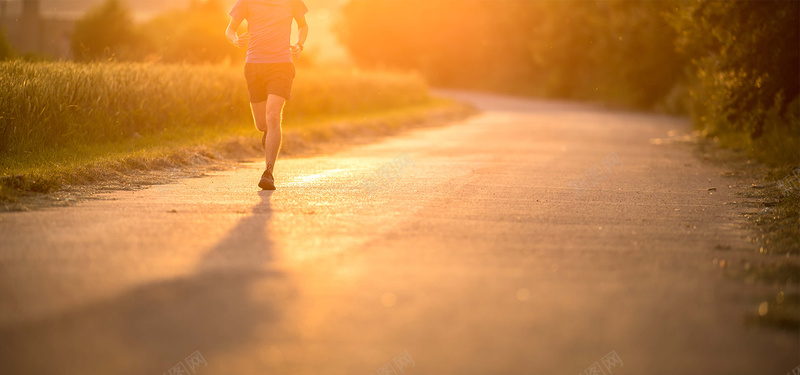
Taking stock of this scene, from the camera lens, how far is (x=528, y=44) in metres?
57.8

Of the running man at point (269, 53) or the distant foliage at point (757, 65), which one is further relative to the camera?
the distant foliage at point (757, 65)

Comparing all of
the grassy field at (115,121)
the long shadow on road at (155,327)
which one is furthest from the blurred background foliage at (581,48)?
the long shadow on road at (155,327)

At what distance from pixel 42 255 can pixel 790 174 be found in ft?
29.1

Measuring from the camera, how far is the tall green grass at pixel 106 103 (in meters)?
10.8

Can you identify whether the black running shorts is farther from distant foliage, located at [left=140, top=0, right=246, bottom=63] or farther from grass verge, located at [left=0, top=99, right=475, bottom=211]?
distant foliage, located at [left=140, top=0, right=246, bottom=63]

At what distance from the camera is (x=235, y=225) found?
646cm

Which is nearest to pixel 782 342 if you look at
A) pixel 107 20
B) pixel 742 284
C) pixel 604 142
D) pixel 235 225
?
pixel 742 284

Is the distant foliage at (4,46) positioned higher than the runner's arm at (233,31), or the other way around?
the runner's arm at (233,31)

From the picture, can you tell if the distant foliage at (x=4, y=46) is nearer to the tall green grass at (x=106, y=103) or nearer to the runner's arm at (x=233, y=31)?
the tall green grass at (x=106, y=103)

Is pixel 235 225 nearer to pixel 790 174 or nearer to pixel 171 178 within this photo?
pixel 171 178

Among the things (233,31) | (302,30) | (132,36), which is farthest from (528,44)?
(233,31)

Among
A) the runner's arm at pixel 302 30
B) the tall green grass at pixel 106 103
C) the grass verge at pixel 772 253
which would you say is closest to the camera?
the grass verge at pixel 772 253

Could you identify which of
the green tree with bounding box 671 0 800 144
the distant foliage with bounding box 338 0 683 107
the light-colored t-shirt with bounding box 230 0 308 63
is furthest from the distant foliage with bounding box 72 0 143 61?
the light-colored t-shirt with bounding box 230 0 308 63

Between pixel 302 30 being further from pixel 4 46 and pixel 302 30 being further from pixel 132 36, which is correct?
pixel 132 36
